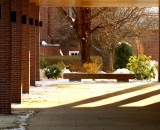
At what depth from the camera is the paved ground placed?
11773 mm

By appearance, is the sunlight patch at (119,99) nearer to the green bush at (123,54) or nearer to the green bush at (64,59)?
the green bush at (123,54)

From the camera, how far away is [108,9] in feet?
119

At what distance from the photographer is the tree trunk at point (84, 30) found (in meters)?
32.2

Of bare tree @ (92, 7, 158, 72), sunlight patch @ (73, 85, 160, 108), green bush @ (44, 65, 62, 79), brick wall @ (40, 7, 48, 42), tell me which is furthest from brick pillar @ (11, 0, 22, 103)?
brick wall @ (40, 7, 48, 42)

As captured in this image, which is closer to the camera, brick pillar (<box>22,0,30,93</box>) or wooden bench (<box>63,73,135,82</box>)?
brick pillar (<box>22,0,30,93</box>)

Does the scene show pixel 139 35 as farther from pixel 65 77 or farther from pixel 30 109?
pixel 30 109

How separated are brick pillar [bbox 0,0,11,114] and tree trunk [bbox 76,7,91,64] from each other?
1854cm

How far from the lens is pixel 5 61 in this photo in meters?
13.7

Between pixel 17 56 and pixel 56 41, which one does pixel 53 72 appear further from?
pixel 56 41

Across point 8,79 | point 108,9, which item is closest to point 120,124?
point 8,79

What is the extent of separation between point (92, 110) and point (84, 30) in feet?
59.1

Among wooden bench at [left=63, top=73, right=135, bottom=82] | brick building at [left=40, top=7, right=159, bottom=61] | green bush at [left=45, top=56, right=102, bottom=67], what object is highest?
brick building at [left=40, top=7, right=159, bottom=61]

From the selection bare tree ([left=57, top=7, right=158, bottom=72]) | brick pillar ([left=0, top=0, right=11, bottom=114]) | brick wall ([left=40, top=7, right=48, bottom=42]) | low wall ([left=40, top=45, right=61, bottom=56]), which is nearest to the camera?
brick pillar ([left=0, top=0, right=11, bottom=114])

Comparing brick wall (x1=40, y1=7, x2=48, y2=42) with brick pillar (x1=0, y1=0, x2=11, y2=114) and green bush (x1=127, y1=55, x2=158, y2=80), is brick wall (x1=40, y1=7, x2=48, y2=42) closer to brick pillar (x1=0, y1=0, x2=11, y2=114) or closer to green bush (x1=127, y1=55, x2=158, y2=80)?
green bush (x1=127, y1=55, x2=158, y2=80)
